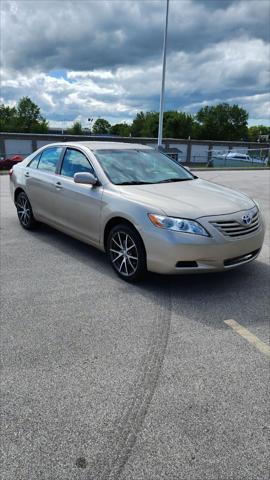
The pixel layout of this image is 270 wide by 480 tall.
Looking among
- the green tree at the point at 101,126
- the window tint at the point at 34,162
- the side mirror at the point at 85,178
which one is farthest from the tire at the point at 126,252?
the green tree at the point at 101,126

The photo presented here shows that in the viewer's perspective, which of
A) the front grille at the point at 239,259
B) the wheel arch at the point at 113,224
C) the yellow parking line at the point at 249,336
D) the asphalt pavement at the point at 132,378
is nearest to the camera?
the asphalt pavement at the point at 132,378

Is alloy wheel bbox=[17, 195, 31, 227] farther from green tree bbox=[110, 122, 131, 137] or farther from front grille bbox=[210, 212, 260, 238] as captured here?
green tree bbox=[110, 122, 131, 137]

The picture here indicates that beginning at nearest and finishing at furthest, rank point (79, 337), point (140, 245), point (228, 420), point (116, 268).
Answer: point (228, 420) → point (79, 337) → point (140, 245) → point (116, 268)

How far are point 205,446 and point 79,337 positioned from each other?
136 centimetres

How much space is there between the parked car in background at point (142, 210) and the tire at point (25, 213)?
11.9 inches

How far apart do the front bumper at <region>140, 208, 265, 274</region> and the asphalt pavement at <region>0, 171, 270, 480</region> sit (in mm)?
332

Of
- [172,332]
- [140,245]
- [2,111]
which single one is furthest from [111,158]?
[2,111]

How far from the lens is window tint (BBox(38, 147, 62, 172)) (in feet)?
17.6

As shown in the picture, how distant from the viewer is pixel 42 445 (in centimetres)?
201

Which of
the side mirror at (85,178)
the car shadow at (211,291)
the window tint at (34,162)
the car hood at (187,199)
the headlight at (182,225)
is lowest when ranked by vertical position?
the car shadow at (211,291)

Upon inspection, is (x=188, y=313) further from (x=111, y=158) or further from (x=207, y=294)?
(x=111, y=158)

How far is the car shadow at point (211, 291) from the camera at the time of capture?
11.4 ft

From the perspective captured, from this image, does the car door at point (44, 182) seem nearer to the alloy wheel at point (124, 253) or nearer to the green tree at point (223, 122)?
the alloy wheel at point (124, 253)

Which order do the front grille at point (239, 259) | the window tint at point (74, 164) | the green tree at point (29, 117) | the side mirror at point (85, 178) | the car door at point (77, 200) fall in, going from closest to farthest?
1. the front grille at point (239, 259)
2. the side mirror at point (85, 178)
3. the car door at point (77, 200)
4. the window tint at point (74, 164)
5. the green tree at point (29, 117)
